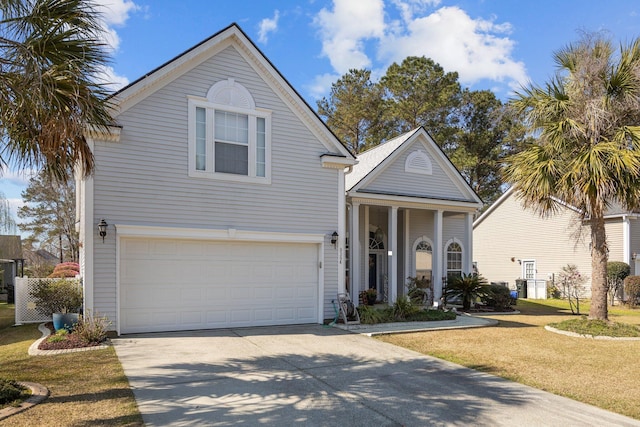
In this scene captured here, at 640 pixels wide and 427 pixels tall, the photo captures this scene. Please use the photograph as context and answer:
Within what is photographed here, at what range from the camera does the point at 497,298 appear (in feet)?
52.9

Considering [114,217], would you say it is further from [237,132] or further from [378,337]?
[378,337]

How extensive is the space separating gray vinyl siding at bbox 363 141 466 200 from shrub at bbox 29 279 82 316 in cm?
898

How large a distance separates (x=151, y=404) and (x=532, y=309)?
52.7 ft

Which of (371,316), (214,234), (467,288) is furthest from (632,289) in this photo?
(214,234)

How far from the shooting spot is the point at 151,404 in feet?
17.8

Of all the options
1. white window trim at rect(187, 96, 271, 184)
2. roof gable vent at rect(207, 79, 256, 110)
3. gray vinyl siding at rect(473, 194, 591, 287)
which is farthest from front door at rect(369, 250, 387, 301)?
gray vinyl siding at rect(473, 194, 591, 287)

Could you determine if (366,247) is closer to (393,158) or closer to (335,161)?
(393,158)

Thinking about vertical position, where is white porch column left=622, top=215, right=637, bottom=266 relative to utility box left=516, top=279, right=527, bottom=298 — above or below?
above

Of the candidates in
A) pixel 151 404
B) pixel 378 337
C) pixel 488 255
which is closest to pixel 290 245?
pixel 378 337

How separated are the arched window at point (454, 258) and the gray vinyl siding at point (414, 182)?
9.76ft

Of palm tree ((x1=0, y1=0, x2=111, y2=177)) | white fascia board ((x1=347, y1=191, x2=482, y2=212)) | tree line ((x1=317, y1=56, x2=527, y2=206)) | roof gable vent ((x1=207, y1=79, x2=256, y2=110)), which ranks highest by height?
tree line ((x1=317, y1=56, x2=527, y2=206))

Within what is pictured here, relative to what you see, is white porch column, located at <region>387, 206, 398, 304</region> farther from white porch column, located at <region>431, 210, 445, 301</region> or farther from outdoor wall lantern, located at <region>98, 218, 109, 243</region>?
outdoor wall lantern, located at <region>98, 218, 109, 243</region>

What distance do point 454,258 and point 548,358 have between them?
10.4 meters

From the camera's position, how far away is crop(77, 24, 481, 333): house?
9914mm
